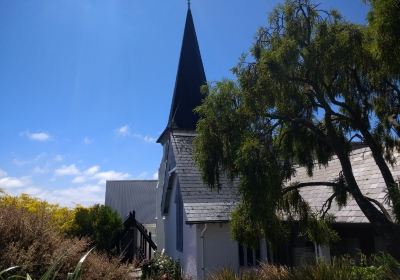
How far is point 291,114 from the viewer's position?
891 cm

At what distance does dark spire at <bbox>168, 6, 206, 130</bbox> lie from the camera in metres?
28.4

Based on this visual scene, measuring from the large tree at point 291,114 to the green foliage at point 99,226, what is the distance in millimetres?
13032

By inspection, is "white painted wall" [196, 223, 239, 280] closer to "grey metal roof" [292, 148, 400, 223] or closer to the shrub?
"grey metal roof" [292, 148, 400, 223]

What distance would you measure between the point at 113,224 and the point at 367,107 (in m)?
15.8

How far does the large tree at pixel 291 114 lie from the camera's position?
7652 millimetres

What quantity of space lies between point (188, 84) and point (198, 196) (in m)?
15.6

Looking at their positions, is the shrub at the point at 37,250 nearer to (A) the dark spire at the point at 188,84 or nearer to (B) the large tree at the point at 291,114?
(B) the large tree at the point at 291,114

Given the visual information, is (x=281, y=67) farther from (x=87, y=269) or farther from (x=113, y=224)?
(x=113, y=224)

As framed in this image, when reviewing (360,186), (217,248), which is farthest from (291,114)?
(217,248)

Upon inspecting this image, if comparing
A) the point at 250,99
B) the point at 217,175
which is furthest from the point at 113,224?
the point at 250,99

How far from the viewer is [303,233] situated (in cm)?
905

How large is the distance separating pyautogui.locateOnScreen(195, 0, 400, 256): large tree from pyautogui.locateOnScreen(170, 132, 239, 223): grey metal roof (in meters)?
4.40

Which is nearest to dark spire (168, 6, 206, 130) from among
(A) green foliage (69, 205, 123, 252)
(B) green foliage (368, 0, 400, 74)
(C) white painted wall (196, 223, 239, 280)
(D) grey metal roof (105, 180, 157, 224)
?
(A) green foliage (69, 205, 123, 252)

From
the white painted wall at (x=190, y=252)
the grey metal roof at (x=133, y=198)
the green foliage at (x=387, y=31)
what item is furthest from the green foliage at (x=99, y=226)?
the grey metal roof at (x=133, y=198)
